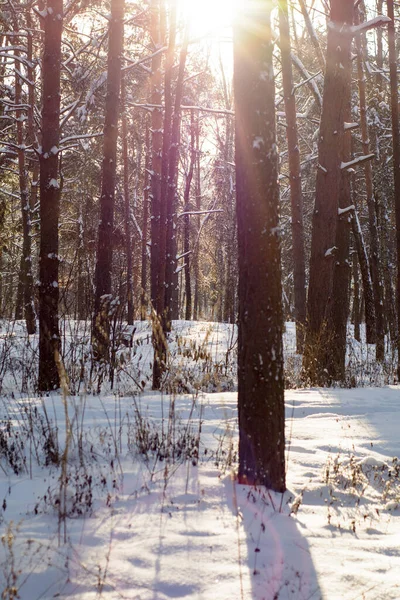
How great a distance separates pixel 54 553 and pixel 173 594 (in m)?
0.59

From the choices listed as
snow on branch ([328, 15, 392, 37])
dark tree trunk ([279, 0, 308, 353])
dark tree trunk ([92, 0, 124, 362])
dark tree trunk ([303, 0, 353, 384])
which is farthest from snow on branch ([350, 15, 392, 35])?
dark tree trunk ([279, 0, 308, 353])

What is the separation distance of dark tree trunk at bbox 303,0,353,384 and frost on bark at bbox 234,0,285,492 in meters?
4.93

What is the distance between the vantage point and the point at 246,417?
327cm

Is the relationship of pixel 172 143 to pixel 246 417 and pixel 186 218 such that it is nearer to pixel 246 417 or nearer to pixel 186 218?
pixel 246 417

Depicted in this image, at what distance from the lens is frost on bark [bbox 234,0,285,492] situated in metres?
3.22

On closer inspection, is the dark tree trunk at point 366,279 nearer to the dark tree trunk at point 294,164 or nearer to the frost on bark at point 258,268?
the dark tree trunk at point 294,164

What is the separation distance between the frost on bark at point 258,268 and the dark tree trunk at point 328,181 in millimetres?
4927

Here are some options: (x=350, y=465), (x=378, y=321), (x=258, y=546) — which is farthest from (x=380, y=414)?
(x=378, y=321)

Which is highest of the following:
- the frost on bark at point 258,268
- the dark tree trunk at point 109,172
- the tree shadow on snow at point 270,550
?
the dark tree trunk at point 109,172

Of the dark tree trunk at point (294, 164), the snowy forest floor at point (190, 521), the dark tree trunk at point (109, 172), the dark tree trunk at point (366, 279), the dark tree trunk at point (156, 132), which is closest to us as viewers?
the snowy forest floor at point (190, 521)

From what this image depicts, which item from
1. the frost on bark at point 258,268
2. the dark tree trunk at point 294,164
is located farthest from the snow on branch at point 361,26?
the frost on bark at point 258,268

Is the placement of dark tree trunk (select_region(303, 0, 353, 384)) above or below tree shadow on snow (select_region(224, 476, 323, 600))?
above

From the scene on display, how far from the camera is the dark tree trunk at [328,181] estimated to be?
26.5ft

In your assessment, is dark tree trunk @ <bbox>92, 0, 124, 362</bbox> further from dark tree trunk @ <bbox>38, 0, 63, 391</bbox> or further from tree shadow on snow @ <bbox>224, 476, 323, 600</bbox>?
tree shadow on snow @ <bbox>224, 476, 323, 600</bbox>
